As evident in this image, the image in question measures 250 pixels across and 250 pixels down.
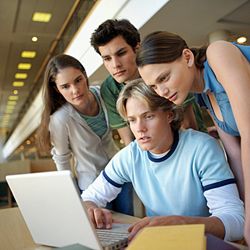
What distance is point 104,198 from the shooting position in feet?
3.81

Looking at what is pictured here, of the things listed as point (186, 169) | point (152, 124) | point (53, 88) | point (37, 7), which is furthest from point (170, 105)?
point (37, 7)

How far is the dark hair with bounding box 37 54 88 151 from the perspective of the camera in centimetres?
147

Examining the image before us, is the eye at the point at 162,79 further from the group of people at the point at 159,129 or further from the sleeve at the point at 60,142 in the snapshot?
the sleeve at the point at 60,142

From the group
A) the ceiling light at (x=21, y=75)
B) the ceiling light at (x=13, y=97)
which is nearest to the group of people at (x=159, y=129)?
the ceiling light at (x=21, y=75)

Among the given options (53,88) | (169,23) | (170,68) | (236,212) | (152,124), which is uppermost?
(169,23)

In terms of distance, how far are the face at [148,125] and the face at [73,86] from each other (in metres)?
0.39

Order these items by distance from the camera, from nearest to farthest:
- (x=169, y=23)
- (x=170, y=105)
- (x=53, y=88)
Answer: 1. (x=170, y=105)
2. (x=53, y=88)
3. (x=169, y=23)

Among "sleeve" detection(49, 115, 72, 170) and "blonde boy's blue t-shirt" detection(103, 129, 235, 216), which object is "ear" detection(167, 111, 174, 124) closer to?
"blonde boy's blue t-shirt" detection(103, 129, 235, 216)

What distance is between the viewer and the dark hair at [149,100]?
1067 mm

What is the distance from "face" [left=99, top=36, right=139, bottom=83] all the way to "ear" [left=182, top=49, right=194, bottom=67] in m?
0.44

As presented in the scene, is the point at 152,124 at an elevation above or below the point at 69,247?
above

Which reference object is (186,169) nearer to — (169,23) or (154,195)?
(154,195)

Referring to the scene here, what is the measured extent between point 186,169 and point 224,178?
12 centimetres

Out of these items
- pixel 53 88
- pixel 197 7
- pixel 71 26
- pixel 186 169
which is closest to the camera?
pixel 186 169
